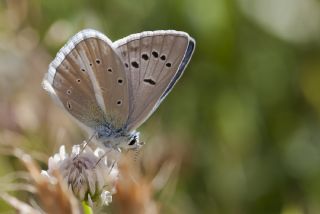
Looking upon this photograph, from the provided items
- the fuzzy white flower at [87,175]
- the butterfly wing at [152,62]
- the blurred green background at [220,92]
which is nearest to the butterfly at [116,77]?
the butterfly wing at [152,62]

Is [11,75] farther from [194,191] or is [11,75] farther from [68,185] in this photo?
[68,185]

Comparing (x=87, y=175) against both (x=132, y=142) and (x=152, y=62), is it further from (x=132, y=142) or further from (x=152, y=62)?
(x=152, y=62)

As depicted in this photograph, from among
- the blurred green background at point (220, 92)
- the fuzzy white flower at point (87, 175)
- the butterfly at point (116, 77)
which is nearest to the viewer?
the fuzzy white flower at point (87, 175)

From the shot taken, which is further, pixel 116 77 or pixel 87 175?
pixel 116 77

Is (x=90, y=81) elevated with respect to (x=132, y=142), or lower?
elevated

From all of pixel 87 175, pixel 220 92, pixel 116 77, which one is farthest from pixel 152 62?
pixel 220 92

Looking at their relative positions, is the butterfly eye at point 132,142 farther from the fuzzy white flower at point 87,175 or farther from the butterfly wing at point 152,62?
the fuzzy white flower at point 87,175
